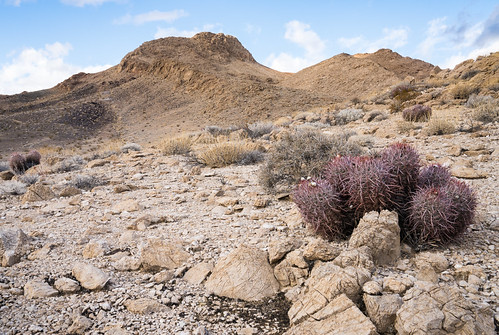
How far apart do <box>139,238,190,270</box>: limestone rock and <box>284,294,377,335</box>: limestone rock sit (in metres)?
1.49

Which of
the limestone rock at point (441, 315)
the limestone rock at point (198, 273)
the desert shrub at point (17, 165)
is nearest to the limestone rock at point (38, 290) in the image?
the limestone rock at point (198, 273)

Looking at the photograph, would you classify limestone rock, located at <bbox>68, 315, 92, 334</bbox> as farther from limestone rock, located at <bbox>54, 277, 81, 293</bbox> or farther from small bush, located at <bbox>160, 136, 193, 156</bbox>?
small bush, located at <bbox>160, 136, 193, 156</bbox>

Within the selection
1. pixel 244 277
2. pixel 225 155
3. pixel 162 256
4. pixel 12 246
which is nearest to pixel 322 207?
pixel 244 277

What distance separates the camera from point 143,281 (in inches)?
125

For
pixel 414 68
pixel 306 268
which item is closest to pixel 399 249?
pixel 306 268

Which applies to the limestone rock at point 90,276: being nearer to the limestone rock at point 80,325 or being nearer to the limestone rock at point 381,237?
the limestone rock at point 80,325

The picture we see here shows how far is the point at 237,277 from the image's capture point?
2994 mm

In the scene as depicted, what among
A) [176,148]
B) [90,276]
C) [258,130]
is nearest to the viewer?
[90,276]

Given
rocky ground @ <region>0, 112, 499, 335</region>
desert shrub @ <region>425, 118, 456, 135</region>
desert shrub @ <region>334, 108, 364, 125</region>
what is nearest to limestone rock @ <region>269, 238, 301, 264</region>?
rocky ground @ <region>0, 112, 499, 335</region>

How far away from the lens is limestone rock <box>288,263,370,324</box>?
2359 mm

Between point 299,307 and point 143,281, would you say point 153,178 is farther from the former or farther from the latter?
point 299,307

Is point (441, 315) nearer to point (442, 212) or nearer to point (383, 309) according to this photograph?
point (383, 309)

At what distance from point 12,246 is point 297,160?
390cm

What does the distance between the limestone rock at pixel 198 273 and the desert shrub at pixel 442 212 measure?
1.89 m
